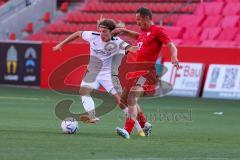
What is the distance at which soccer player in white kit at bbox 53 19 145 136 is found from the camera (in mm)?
13305

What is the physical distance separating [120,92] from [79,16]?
20.1 meters

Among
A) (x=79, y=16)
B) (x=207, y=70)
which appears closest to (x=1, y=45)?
(x=79, y=16)

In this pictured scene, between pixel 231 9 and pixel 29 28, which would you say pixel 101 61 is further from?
pixel 29 28

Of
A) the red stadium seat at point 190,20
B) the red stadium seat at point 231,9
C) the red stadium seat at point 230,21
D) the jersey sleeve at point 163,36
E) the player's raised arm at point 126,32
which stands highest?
the jersey sleeve at point 163,36

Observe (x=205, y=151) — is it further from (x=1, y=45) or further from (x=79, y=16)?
(x=79, y=16)

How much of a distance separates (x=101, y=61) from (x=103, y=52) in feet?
0.88

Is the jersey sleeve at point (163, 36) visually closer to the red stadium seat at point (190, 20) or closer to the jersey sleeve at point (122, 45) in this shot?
the jersey sleeve at point (122, 45)

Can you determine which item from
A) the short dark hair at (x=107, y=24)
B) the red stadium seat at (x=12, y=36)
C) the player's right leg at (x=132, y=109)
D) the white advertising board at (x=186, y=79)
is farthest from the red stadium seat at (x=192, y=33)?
the player's right leg at (x=132, y=109)

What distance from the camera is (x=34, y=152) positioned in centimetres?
1006

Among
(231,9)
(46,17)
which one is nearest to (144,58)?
(231,9)

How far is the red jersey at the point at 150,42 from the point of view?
12.5 metres

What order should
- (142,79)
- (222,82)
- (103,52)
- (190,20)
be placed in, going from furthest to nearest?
(190,20) < (222,82) < (103,52) < (142,79)

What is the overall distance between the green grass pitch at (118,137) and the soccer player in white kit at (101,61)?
592 mm

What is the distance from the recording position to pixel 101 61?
14008 mm
